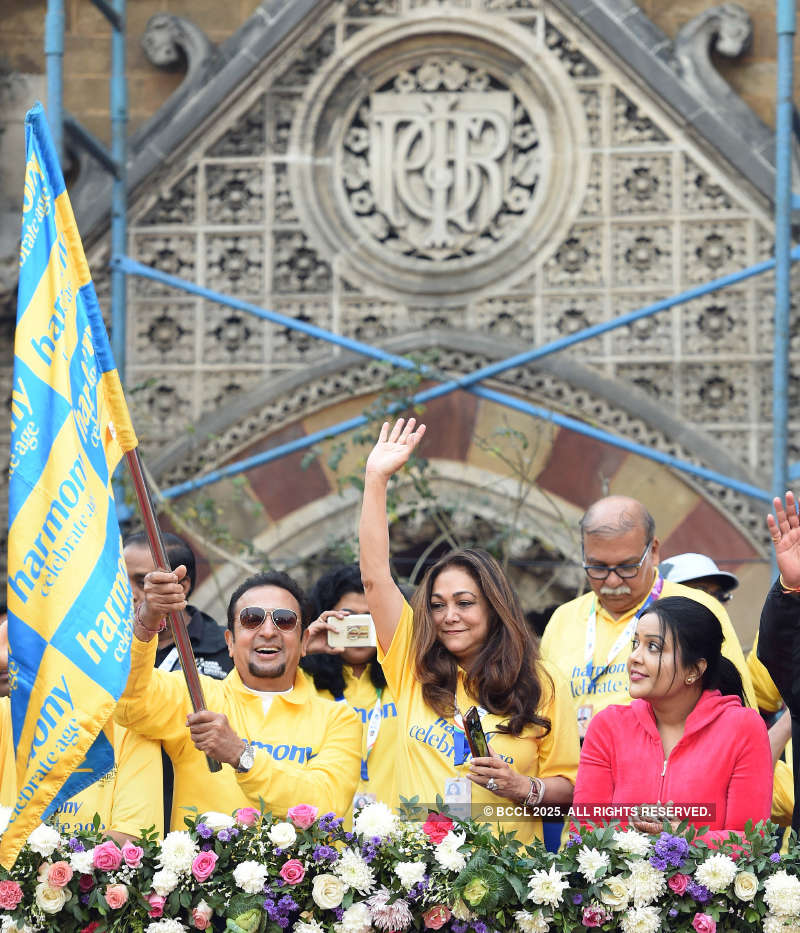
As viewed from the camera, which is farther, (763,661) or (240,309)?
(240,309)

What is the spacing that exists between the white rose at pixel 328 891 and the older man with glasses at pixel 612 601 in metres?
1.20

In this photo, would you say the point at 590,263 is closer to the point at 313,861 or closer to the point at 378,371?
the point at 378,371

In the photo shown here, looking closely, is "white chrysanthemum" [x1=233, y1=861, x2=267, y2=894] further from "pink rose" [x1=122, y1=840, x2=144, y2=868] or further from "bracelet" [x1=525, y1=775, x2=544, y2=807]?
"bracelet" [x1=525, y1=775, x2=544, y2=807]

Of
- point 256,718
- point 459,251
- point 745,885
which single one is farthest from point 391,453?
point 459,251

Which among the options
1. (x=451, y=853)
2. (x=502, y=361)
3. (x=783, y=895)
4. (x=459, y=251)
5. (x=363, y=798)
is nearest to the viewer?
(x=783, y=895)

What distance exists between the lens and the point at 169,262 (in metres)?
9.16

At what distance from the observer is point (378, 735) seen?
5203mm

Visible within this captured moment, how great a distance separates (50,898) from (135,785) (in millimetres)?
593

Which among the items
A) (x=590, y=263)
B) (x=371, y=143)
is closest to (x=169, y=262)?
(x=371, y=143)

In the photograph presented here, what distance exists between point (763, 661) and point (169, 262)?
17.7 ft

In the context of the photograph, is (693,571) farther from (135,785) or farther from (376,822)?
(135,785)

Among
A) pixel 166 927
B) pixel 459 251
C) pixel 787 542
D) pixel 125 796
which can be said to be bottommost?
pixel 166 927

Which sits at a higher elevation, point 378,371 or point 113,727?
point 378,371

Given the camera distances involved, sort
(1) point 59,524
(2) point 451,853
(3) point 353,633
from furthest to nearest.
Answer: (3) point 353,633 < (1) point 59,524 < (2) point 451,853
